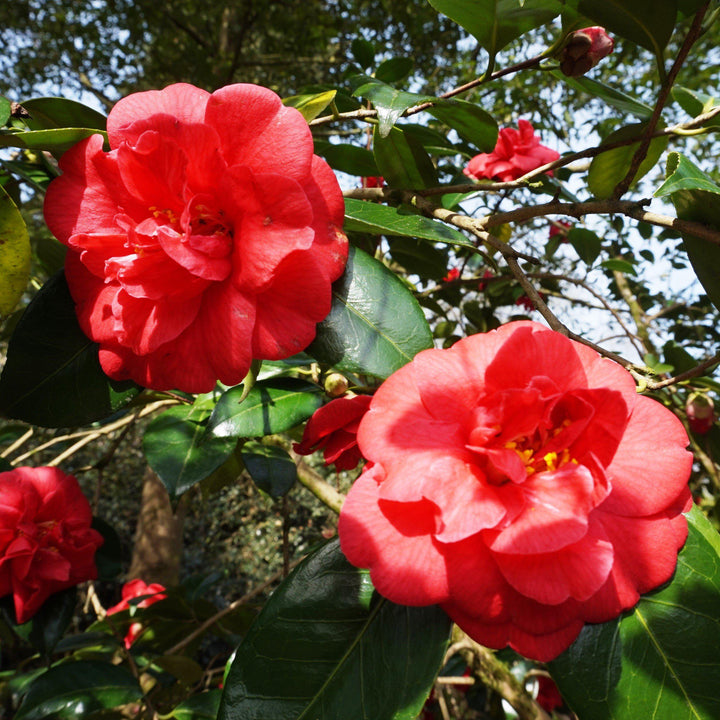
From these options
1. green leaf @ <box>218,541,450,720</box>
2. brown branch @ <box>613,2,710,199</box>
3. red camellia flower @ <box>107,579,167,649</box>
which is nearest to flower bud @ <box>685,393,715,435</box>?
brown branch @ <box>613,2,710,199</box>

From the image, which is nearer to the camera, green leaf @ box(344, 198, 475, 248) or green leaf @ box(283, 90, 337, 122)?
green leaf @ box(344, 198, 475, 248)

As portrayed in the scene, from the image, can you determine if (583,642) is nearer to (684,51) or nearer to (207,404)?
(684,51)

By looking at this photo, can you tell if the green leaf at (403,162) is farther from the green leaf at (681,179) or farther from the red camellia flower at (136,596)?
the red camellia flower at (136,596)

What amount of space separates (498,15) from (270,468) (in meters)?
0.86

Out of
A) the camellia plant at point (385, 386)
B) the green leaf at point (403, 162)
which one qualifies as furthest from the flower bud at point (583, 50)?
the green leaf at point (403, 162)

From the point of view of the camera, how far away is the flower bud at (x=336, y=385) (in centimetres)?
79

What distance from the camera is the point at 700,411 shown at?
3.61ft

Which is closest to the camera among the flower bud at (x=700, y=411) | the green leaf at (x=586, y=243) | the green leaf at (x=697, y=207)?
the green leaf at (x=697, y=207)

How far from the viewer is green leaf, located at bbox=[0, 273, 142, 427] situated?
2.10 ft

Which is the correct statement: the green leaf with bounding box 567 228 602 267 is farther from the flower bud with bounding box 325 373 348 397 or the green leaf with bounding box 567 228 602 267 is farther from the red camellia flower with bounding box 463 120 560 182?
the flower bud with bounding box 325 373 348 397

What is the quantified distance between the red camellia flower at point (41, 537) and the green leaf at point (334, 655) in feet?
1.91

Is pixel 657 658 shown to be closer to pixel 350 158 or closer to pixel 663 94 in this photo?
pixel 663 94

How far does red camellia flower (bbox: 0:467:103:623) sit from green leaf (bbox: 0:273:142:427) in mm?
435

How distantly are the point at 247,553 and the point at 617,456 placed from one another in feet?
14.4
